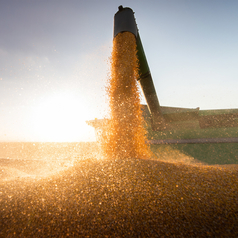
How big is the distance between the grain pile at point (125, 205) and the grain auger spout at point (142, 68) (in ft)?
7.03

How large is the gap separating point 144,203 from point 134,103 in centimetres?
141

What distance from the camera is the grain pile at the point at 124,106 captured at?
185 centimetres

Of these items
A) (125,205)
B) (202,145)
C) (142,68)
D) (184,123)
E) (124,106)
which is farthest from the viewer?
(184,123)

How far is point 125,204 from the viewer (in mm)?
911

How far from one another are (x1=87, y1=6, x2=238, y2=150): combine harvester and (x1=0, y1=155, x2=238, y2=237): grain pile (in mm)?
1492

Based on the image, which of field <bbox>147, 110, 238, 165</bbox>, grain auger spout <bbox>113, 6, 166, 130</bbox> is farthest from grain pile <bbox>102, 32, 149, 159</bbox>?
field <bbox>147, 110, 238, 165</bbox>

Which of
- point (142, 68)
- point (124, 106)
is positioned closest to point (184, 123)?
point (142, 68)

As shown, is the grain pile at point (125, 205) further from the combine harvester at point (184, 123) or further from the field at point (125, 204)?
the combine harvester at point (184, 123)

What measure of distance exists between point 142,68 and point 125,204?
2516mm

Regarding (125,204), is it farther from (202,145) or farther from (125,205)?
(202,145)

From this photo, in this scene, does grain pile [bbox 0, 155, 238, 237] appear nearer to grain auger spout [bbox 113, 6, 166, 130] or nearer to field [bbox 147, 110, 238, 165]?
field [bbox 147, 110, 238, 165]

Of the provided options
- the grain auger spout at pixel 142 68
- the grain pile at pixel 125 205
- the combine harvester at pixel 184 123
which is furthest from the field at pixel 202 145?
the grain pile at pixel 125 205

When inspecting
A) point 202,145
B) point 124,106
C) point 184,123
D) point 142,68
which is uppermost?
point 142,68

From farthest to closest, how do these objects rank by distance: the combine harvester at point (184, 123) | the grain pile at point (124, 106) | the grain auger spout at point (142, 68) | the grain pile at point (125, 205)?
the combine harvester at point (184, 123) → the grain auger spout at point (142, 68) → the grain pile at point (124, 106) → the grain pile at point (125, 205)
